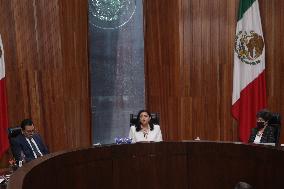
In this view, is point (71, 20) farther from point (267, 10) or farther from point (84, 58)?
point (267, 10)

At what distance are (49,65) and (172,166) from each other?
283 centimetres

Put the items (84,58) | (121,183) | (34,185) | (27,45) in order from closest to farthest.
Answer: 1. (34,185)
2. (121,183)
3. (27,45)
4. (84,58)

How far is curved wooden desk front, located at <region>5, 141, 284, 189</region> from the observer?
8.84 feet

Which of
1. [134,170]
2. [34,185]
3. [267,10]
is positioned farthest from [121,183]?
[267,10]

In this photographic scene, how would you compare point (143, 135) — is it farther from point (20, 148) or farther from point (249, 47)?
point (249, 47)

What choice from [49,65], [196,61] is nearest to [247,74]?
[196,61]

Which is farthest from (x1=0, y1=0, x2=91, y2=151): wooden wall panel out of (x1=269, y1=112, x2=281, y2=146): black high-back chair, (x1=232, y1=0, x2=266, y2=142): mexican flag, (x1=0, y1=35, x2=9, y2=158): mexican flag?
(x1=269, y1=112, x2=281, y2=146): black high-back chair

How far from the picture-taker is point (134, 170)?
2965mm

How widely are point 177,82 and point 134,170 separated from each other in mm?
2843

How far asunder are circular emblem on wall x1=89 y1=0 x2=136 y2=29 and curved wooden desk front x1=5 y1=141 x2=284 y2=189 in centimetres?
303

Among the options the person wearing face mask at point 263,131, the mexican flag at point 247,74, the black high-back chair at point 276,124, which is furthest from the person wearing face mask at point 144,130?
the mexican flag at point 247,74

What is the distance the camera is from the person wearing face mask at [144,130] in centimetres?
465

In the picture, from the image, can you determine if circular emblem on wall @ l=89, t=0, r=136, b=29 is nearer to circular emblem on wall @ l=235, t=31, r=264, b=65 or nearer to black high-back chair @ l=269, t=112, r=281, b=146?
circular emblem on wall @ l=235, t=31, r=264, b=65

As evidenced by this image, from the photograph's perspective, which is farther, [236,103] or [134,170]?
[236,103]
